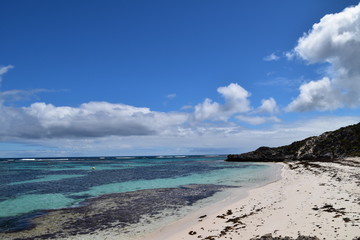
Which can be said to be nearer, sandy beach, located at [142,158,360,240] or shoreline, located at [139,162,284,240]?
sandy beach, located at [142,158,360,240]

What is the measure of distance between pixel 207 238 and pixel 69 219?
38.7 feet

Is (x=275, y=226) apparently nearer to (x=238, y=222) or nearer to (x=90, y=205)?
(x=238, y=222)

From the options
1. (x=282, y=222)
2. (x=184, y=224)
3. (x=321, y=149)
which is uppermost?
(x=321, y=149)

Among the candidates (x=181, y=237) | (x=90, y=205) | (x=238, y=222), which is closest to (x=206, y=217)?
(x=238, y=222)

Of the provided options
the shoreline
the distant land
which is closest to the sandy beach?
the shoreline

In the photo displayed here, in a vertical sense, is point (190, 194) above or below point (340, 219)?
below

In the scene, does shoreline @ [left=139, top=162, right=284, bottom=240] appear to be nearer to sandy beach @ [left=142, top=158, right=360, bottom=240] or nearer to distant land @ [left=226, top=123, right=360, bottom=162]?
sandy beach @ [left=142, top=158, right=360, bottom=240]

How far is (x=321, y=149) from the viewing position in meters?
86.8

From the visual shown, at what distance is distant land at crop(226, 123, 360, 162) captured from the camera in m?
74.8

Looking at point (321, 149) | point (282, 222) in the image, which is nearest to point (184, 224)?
point (282, 222)

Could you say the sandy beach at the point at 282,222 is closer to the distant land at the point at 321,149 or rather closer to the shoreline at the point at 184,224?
the shoreline at the point at 184,224

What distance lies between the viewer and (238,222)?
599 inches

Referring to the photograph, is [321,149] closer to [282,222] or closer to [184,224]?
[282,222]

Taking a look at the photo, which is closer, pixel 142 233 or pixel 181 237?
pixel 181 237
